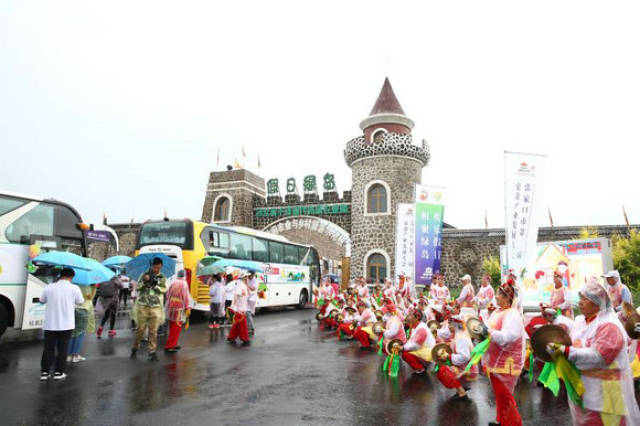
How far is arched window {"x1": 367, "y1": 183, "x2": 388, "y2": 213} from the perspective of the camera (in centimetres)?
2317

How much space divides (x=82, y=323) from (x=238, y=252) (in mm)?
7855

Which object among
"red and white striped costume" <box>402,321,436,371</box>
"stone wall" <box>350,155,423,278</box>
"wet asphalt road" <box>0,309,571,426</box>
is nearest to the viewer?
"wet asphalt road" <box>0,309,571,426</box>

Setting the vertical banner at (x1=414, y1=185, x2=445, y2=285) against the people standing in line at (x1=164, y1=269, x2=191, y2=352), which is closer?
the people standing in line at (x1=164, y1=269, x2=191, y2=352)

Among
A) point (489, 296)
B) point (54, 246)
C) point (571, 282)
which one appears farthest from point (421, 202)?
point (54, 246)

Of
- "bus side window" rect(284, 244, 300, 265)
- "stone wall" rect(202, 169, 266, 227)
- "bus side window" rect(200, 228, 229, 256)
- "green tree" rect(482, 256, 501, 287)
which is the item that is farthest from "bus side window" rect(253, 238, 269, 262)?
"stone wall" rect(202, 169, 266, 227)

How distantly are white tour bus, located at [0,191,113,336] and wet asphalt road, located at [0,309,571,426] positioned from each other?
2.43ft

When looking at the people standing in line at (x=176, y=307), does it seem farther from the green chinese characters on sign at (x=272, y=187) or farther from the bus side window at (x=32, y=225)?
the green chinese characters on sign at (x=272, y=187)

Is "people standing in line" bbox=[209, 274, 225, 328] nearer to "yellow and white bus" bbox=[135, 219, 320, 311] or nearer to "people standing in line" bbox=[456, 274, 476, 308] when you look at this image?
"yellow and white bus" bbox=[135, 219, 320, 311]

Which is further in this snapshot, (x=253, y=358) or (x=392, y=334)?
(x=253, y=358)

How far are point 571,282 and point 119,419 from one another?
13.5 metres

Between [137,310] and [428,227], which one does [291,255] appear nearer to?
[428,227]

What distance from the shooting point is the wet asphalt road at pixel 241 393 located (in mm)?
4375

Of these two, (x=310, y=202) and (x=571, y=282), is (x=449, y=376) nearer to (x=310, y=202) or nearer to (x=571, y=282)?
(x=571, y=282)

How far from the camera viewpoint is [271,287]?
16312 mm
